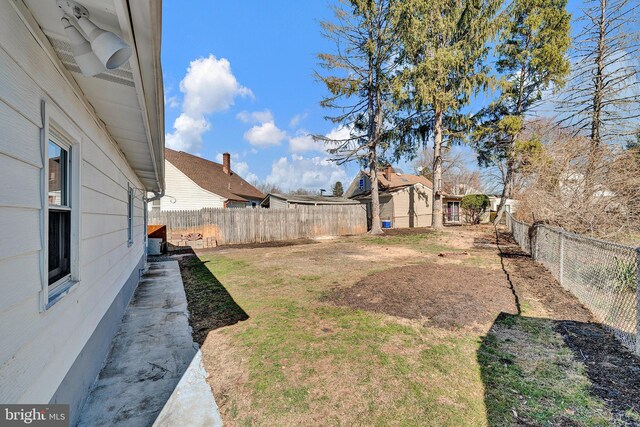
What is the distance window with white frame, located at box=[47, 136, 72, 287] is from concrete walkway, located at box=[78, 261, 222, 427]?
3.75 feet

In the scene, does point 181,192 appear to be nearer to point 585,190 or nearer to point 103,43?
point 103,43

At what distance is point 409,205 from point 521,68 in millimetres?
11615

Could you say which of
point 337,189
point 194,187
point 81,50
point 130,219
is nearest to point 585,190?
point 81,50

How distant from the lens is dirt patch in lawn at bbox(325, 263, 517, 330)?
438 cm

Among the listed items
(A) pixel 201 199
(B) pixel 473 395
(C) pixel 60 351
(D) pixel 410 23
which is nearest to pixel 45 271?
(C) pixel 60 351

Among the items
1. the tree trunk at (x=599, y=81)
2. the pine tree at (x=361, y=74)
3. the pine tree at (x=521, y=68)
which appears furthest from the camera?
the pine tree at (x=361, y=74)

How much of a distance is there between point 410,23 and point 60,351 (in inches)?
725

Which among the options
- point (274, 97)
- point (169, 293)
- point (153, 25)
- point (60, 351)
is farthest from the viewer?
point (274, 97)

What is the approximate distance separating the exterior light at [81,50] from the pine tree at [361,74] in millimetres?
16383

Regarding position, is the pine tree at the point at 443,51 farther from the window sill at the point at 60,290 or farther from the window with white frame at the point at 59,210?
the window sill at the point at 60,290

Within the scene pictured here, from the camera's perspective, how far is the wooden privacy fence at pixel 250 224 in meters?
14.2

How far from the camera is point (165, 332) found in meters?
3.94

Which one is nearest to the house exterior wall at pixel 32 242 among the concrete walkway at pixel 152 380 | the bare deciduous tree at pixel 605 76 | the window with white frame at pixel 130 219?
the concrete walkway at pixel 152 380

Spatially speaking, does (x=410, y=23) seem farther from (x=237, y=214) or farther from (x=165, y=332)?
(x=165, y=332)
